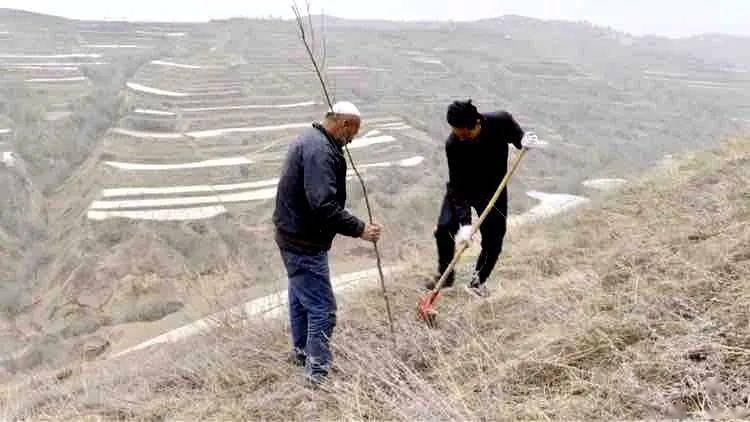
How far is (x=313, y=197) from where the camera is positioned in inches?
120

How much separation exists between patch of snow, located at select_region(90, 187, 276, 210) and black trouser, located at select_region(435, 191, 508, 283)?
1205cm

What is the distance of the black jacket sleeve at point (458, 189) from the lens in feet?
13.4

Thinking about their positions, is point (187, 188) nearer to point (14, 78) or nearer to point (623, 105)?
point (14, 78)

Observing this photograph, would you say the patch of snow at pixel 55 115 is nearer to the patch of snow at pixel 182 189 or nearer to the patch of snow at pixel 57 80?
the patch of snow at pixel 57 80

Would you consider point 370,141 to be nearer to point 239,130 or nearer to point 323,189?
point 239,130

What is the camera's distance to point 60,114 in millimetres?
22000

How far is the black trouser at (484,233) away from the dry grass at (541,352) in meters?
0.22

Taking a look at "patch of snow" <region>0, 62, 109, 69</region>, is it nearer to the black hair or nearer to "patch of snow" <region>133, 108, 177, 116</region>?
"patch of snow" <region>133, 108, 177, 116</region>

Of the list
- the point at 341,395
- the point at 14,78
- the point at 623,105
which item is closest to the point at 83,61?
the point at 14,78

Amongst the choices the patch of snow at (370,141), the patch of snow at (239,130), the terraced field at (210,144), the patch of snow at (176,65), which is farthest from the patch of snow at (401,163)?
the patch of snow at (176,65)

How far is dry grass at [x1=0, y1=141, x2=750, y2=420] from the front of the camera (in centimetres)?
232

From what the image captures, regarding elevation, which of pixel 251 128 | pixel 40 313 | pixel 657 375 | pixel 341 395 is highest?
pixel 657 375

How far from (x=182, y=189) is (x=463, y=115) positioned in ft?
44.8

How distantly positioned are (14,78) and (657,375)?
27.8 meters
